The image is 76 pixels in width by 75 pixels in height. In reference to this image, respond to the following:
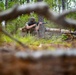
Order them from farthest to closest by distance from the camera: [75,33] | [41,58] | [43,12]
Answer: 1. [75,33]
2. [43,12]
3. [41,58]

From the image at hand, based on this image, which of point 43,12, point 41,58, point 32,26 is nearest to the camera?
point 41,58

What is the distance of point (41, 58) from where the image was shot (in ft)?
1.73

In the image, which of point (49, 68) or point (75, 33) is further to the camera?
point (75, 33)

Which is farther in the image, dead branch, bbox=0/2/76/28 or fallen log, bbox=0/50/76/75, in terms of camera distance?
dead branch, bbox=0/2/76/28

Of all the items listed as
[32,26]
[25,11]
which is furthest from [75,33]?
[25,11]

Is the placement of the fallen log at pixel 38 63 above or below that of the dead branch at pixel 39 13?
below

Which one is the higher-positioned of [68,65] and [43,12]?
[43,12]

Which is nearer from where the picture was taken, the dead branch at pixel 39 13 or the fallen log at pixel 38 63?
the fallen log at pixel 38 63

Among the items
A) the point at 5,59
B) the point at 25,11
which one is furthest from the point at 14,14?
the point at 5,59

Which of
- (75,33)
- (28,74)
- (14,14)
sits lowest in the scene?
(75,33)

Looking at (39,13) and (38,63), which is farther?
(39,13)

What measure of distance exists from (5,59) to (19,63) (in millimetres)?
34

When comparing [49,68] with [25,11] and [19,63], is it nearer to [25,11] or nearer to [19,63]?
[19,63]

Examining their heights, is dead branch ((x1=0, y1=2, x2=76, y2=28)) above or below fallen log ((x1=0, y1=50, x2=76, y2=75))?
above
